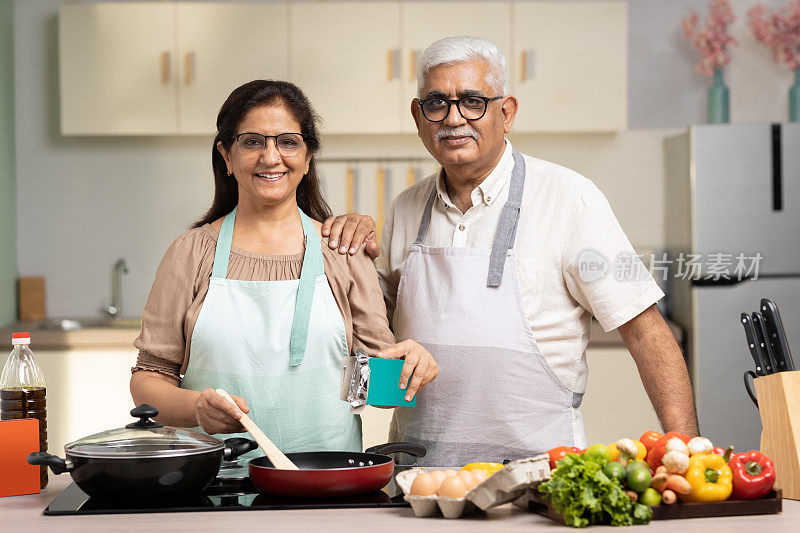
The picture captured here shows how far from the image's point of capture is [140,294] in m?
4.18

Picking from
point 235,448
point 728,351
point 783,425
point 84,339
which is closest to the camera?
point 235,448

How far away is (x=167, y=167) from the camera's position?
13.7 ft

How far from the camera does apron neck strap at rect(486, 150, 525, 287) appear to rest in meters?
1.87

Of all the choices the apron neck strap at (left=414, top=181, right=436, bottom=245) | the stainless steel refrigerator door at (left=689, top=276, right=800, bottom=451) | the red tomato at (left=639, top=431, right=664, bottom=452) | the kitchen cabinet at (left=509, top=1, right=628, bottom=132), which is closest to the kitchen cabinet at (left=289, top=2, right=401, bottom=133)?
the kitchen cabinet at (left=509, top=1, right=628, bottom=132)

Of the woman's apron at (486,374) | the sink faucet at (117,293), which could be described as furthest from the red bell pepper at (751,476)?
the sink faucet at (117,293)

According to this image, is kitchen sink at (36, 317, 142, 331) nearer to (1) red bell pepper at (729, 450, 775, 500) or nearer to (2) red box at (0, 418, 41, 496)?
(2) red box at (0, 418, 41, 496)

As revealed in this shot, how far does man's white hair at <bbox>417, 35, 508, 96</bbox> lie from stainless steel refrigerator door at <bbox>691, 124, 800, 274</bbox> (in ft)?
6.62

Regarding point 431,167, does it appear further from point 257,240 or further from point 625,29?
point 257,240

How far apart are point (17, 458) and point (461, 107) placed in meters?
1.06

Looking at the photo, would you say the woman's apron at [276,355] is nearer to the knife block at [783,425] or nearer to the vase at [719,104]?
the knife block at [783,425]

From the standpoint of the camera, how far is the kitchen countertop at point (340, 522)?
1212 millimetres

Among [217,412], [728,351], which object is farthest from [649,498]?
[728,351]

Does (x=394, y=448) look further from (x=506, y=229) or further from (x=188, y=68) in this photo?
(x=188, y=68)

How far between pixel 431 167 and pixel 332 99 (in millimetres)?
567
